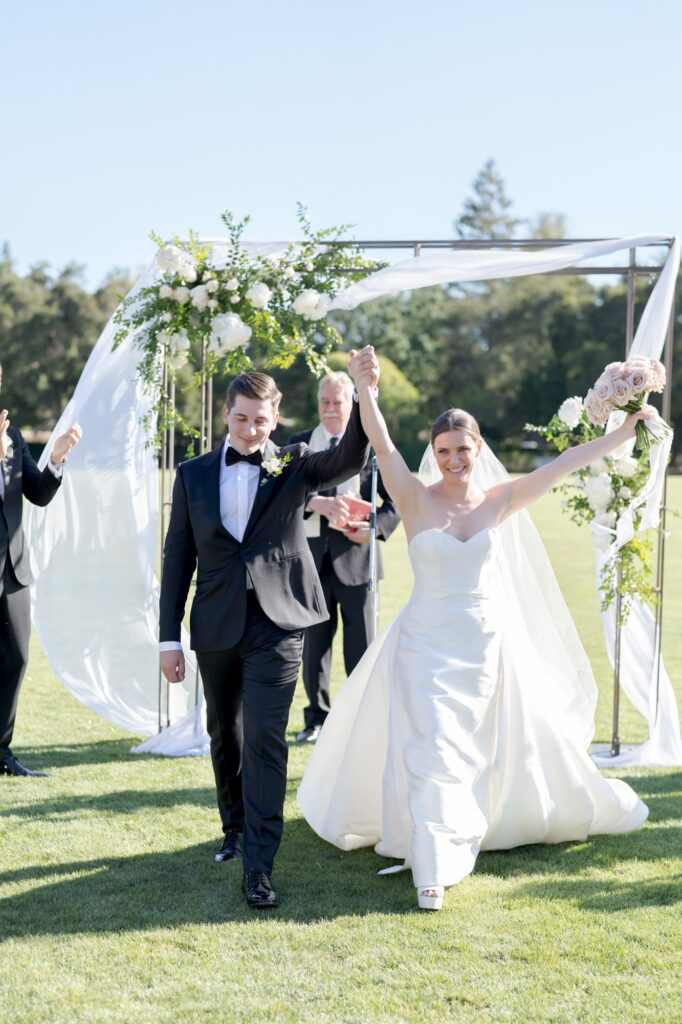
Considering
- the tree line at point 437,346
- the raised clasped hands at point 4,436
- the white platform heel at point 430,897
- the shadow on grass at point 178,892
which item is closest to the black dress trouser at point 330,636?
the raised clasped hands at point 4,436

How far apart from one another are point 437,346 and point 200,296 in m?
58.4

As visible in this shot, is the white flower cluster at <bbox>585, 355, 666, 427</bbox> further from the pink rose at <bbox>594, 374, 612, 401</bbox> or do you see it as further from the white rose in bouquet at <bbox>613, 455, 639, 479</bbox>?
the white rose in bouquet at <bbox>613, 455, 639, 479</bbox>

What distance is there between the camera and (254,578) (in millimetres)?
4723

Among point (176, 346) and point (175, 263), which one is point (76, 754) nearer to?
point (176, 346)

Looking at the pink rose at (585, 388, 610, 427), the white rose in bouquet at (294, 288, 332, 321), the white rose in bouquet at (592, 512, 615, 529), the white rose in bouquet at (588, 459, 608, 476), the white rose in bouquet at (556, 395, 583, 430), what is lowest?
the white rose in bouquet at (592, 512, 615, 529)

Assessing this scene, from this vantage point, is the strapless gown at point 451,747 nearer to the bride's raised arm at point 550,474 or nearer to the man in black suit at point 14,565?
the bride's raised arm at point 550,474

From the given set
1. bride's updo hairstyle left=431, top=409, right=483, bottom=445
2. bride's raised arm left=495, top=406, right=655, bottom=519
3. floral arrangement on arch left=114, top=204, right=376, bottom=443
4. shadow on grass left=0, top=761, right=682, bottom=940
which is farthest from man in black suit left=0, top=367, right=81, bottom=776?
bride's raised arm left=495, top=406, right=655, bottom=519

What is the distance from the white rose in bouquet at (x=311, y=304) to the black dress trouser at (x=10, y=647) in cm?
235

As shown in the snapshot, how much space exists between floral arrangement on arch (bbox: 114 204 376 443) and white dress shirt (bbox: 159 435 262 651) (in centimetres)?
209

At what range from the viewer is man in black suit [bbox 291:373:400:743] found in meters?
7.30

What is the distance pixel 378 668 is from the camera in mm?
5223

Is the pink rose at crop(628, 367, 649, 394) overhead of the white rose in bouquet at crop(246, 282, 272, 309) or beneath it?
beneath

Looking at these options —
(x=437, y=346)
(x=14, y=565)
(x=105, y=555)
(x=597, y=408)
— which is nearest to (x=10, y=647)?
(x=14, y=565)

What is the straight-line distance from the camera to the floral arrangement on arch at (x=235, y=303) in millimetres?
6895
